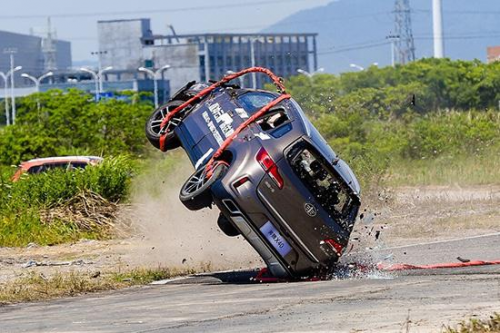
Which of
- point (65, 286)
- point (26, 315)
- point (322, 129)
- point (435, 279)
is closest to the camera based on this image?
point (26, 315)

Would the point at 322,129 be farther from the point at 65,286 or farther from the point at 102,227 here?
the point at 65,286

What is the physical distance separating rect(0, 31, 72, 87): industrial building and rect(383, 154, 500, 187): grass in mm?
112564

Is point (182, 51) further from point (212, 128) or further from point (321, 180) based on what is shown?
point (321, 180)

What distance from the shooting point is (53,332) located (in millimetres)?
11594

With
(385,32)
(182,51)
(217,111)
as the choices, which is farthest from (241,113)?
(385,32)

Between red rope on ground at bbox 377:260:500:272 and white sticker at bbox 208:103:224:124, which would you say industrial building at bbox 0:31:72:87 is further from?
red rope on ground at bbox 377:260:500:272

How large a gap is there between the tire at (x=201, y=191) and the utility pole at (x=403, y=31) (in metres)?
69.6

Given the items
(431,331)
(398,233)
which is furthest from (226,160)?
(398,233)

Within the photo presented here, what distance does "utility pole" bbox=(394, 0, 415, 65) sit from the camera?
88262 millimetres

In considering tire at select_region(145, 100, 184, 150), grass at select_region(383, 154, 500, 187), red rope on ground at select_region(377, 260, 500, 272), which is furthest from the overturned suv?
grass at select_region(383, 154, 500, 187)

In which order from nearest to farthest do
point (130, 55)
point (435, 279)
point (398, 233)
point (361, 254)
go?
point (435, 279) → point (361, 254) → point (398, 233) → point (130, 55)

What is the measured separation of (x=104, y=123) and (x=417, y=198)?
11.5 metres

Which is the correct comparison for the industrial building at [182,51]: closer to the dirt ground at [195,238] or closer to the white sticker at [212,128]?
the dirt ground at [195,238]

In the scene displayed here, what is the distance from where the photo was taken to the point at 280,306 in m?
12.7
